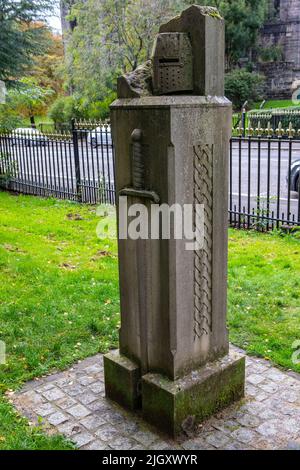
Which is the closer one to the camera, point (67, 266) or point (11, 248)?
point (67, 266)

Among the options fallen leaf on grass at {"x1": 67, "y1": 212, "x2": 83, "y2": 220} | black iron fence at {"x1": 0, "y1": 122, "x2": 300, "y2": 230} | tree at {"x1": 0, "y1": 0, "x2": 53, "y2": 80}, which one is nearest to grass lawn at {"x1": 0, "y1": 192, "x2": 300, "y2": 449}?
fallen leaf on grass at {"x1": 67, "y1": 212, "x2": 83, "y2": 220}

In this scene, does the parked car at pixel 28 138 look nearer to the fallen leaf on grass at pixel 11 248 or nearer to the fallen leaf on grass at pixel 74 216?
the fallen leaf on grass at pixel 74 216

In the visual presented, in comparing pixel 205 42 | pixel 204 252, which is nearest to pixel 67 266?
pixel 204 252

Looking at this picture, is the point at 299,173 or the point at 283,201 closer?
the point at 299,173

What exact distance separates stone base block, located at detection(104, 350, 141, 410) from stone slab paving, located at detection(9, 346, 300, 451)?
8 centimetres

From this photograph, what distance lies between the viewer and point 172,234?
10.9ft

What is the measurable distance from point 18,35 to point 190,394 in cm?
1156

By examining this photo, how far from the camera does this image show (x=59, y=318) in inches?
212

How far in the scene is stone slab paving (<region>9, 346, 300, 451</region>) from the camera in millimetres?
3416

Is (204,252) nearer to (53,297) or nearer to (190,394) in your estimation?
(190,394)

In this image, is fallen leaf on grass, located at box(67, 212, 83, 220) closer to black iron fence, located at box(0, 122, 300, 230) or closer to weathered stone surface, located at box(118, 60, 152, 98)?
black iron fence, located at box(0, 122, 300, 230)
